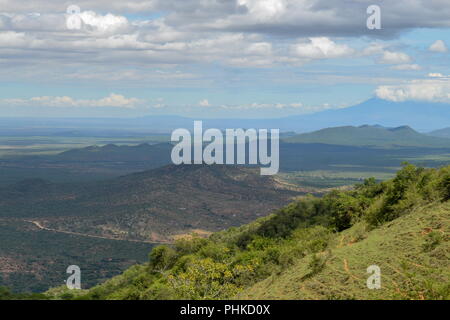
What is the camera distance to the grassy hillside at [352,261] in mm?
18984

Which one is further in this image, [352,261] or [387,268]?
[352,261]

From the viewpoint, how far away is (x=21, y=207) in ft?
408

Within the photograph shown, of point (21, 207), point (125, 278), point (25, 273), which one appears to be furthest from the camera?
point (21, 207)

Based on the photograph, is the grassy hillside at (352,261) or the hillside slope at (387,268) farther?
the grassy hillside at (352,261)

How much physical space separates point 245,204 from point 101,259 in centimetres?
5260

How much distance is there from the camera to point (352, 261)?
21.7 metres

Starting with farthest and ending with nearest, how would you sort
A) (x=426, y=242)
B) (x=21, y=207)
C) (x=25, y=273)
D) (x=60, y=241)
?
(x=21, y=207)
(x=60, y=241)
(x=25, y=273)
(x=426, y=242)

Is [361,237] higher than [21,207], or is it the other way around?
[361,237]

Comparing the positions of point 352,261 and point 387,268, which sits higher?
point 387,268

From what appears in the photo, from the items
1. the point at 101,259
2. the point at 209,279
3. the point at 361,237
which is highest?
the point at 361,237

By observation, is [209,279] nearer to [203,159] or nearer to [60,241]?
[60,241]

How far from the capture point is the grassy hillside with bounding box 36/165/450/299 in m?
19.0

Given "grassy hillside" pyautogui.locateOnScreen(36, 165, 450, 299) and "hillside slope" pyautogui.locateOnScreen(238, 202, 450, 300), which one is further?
"grassy hillside" pyautogui.locateOnScreen(36, 165, 450, 299)
